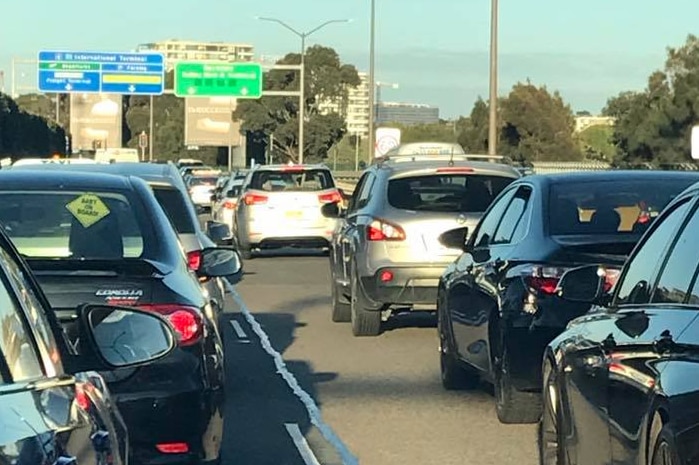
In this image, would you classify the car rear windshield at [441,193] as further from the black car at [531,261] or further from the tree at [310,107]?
the tree at [310,107]

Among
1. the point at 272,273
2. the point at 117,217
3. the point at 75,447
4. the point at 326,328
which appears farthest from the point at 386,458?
the point at 272,273

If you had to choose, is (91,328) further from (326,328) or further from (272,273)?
(272,273)

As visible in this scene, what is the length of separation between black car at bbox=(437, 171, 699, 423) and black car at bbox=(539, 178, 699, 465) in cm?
174

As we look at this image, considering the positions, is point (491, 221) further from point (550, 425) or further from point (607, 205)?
point (550, 425)

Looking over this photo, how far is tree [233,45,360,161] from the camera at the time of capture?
75.1m

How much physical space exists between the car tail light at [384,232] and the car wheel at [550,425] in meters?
6.44

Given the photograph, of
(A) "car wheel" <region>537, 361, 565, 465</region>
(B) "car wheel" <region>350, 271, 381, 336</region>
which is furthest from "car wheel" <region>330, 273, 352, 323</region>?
(A) "car wheel" <region>537, 361, 565, 465</region>

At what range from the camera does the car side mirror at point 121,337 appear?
439cm

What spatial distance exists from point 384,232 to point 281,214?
454 inches

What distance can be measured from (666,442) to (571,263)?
427cm

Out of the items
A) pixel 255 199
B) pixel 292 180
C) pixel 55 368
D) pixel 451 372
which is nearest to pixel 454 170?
pixel 451 372

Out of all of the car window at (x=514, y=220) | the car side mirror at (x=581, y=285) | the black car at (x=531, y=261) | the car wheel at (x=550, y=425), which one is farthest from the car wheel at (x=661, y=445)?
the car window at (x=514, y=220)

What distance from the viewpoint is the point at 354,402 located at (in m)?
10.7

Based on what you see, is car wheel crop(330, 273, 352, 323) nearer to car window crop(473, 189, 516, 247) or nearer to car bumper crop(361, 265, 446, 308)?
car bumper crop(361, 265, 446, 308)
